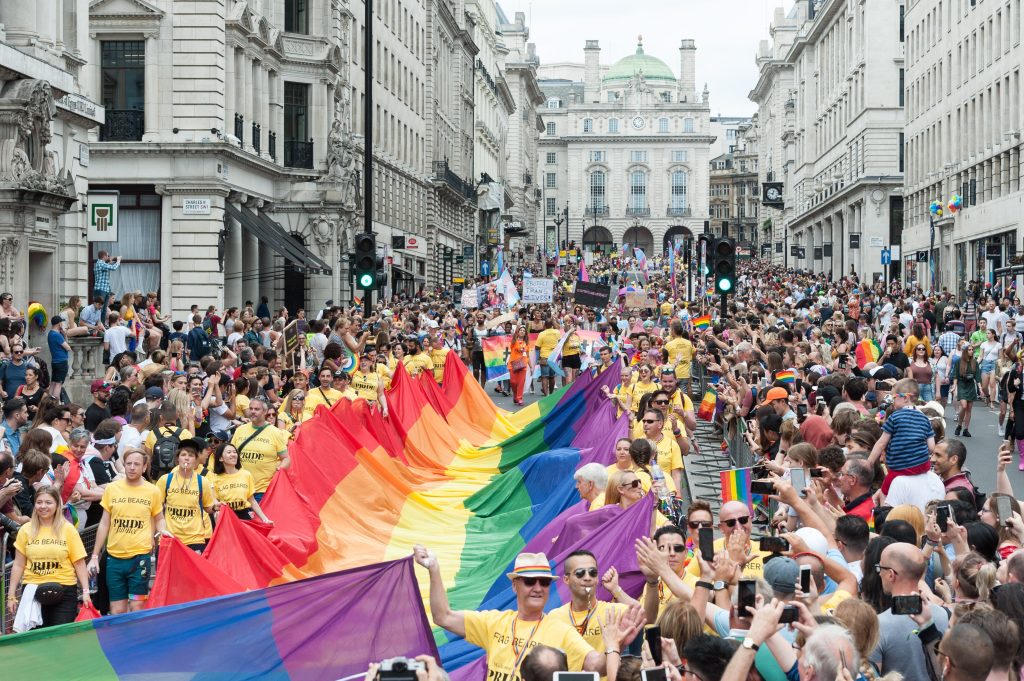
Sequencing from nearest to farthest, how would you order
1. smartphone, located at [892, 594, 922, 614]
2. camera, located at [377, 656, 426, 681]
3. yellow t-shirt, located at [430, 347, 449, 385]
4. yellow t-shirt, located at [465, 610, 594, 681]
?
camera, located at [377, 656, 426, 681]
smartphone, located at [892, 594, 922, 614]
yellow t-shirt, located at [465, 610, 594, 681]
yellow t-shirt, located at [430, 347, 449, 385]

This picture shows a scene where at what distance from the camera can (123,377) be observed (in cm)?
1588

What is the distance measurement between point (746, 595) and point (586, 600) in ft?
4.89

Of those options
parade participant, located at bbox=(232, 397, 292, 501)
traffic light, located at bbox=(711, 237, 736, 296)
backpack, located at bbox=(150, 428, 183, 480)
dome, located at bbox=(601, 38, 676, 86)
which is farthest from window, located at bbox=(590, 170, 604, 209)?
backpack, located at bbox=(150, 428, 183, 480)

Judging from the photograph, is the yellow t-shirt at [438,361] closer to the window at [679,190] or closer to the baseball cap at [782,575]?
the baseball cap at [782,575]

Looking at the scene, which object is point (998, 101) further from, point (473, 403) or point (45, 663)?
point (45, 663)

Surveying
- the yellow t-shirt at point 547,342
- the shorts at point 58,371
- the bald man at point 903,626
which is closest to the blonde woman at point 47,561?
the bald man at point 903,626

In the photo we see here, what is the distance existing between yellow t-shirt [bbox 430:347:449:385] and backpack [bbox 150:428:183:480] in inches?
444

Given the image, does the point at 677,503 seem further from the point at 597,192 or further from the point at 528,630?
the point at 597,192

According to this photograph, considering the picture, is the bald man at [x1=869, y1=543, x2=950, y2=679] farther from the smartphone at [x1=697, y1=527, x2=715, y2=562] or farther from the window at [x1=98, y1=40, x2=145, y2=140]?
the window at [x1=98, y1=40, x2=145, y2=140]

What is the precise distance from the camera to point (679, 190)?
187m

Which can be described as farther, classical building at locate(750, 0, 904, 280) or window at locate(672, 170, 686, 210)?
window at locate(672, 170, 686, 210)

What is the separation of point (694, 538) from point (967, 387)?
1397cm

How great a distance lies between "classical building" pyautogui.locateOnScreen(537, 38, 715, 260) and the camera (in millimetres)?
186625

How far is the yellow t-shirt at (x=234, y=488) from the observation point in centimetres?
1184
